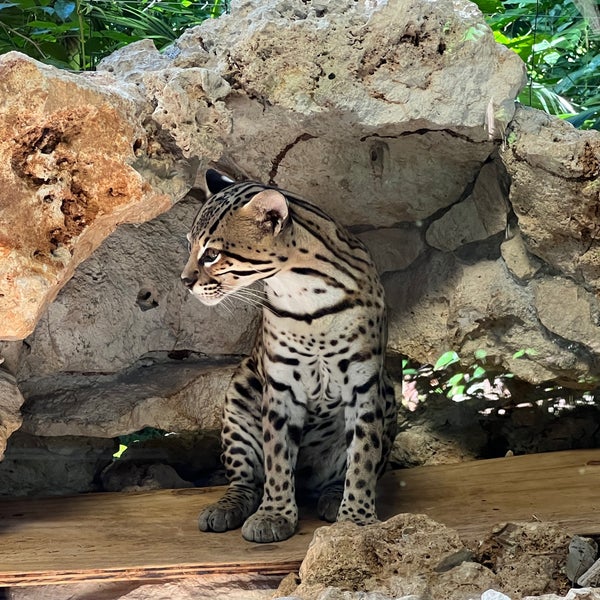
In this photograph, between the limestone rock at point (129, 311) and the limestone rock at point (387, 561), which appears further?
the limestone rock at point (129, 311)

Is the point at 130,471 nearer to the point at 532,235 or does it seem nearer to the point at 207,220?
the point at 207,220

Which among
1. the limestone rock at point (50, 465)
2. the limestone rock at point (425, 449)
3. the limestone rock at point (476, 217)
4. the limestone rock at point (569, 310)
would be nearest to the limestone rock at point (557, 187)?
the limestone rock at point (569, 310)

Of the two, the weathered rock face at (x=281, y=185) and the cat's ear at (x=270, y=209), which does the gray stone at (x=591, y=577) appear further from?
the cat's ear at (x=270, y=209)

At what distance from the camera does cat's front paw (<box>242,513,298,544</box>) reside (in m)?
3.98

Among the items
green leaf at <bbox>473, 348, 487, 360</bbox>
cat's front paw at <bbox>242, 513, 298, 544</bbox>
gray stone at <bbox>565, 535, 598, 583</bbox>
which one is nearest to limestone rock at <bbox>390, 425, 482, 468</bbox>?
green leaf at <bbox>473, 348, 487, 360</bbox>

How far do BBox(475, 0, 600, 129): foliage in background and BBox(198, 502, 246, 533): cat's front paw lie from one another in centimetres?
231

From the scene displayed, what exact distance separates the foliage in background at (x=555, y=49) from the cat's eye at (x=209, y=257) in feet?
5.59

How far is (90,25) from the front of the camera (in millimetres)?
4820

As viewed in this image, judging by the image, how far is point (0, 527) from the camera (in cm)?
432

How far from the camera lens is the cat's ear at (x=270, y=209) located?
3885 mm

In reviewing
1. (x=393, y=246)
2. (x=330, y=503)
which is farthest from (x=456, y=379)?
(x=330, y=503)

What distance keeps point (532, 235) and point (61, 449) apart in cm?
264

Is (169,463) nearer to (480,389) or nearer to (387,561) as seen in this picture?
(480,389)

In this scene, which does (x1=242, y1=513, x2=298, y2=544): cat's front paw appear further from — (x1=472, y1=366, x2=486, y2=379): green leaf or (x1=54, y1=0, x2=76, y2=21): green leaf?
(x1=54, y1=0, x2=76, y2=21): green leaf
